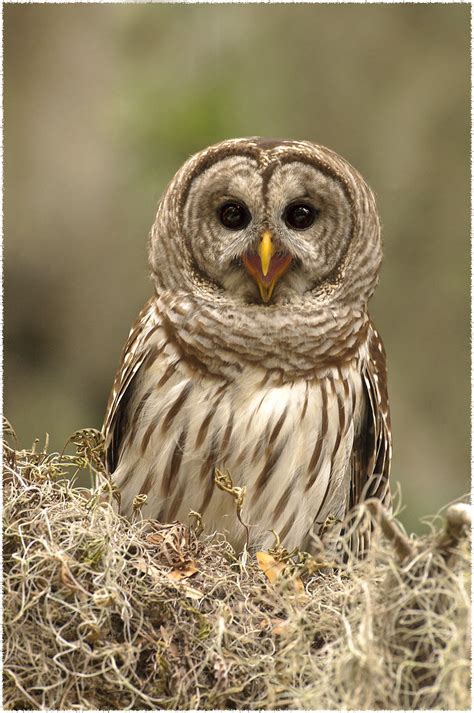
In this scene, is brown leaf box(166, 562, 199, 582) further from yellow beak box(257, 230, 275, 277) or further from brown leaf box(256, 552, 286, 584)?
yellow beak box(257, 230, 275, 277)

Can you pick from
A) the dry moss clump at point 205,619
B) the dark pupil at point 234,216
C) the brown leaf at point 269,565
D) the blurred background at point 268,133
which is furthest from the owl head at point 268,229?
the blurred background at point 268,133

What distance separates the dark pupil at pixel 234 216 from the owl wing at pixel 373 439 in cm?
A: 53

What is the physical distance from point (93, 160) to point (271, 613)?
5313mm

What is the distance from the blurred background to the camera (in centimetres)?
704

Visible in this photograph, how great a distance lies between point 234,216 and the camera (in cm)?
325

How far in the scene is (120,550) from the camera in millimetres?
2236

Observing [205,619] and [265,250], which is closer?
[205,619]

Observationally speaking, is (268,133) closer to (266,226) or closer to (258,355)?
(266,226)

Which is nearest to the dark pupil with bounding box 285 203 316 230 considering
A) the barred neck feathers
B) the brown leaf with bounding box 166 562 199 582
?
the barred neck feathers

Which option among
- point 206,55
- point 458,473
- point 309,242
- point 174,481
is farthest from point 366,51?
point 174,481

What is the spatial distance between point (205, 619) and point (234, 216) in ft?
4.73

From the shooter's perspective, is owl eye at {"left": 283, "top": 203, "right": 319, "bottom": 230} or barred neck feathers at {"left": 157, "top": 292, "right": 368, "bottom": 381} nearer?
barred neck feathers at {"left": 157, "top": 292, "right": 368, "bottom": 381}

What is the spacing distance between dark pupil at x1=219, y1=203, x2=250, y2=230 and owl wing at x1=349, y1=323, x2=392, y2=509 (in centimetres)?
53

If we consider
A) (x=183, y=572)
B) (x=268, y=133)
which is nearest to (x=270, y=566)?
(x=183, y=572)
